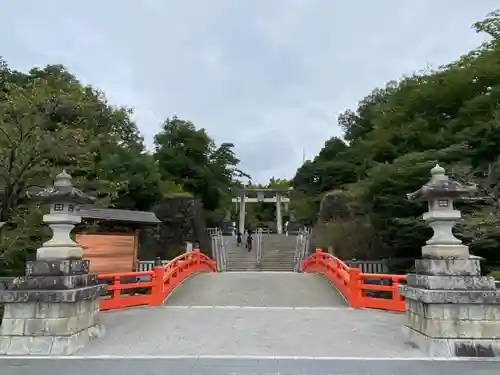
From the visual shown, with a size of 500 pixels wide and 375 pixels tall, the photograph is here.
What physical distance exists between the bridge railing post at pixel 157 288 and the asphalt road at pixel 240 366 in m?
5.31

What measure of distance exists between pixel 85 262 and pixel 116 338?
1447 millimetres

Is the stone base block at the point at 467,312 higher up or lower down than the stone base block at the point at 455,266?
lower down

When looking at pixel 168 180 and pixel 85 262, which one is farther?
pixel 168 180

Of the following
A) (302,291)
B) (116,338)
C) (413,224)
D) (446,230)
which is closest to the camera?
(446,230)

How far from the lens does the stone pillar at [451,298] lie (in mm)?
6066

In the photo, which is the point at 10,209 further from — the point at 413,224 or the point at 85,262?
the point at 413,224

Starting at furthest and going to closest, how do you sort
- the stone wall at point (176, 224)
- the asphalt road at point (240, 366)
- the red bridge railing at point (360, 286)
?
the stone wall at point (176, 224), the red bridge railing at point (360, 286), the asphalt road at point (240, 366)

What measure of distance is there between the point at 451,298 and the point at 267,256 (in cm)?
2168

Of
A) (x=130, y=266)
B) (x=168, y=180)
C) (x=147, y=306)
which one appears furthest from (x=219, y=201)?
(x=147, y=306)

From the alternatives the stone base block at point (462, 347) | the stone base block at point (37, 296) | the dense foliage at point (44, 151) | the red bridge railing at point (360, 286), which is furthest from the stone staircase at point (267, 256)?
the stone base block at point (37, 296)

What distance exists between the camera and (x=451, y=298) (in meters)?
6.12

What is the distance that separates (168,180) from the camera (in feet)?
111

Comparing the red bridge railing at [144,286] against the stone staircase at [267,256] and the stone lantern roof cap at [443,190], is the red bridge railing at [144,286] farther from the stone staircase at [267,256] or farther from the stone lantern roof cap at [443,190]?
the stone staircase at [267,256]

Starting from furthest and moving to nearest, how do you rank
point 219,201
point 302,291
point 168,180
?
1. point 219,201
2. point 168,180
3. point 302,291
